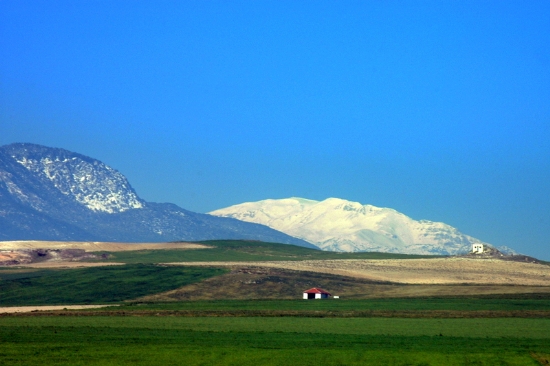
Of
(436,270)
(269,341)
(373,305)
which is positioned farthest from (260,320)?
(436,270)

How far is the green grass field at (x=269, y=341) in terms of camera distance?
5484 centimetres

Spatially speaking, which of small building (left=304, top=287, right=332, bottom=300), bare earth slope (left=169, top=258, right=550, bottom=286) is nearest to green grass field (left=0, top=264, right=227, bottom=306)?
small building (left=304, top=287, right=332, bottom=300)

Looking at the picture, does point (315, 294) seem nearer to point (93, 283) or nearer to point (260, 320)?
point (93, 283)

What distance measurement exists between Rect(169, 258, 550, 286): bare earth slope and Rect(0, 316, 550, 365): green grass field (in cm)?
7076

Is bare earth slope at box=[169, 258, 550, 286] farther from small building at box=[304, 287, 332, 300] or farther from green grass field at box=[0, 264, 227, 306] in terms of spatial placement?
small building at box=[304, 287, 332, 300]

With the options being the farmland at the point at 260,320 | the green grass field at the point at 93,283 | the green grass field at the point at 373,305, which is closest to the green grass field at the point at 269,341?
the farmland at the point at 260,320

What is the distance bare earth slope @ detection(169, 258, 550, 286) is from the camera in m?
153

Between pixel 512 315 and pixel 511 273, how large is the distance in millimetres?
80770

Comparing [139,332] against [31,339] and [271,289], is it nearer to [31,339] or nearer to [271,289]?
[31,339]

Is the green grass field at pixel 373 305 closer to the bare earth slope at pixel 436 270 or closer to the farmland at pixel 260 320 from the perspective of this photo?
the farmland at pixel 260 320

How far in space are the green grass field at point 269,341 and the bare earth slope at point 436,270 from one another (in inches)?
2786

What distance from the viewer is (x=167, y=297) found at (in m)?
121

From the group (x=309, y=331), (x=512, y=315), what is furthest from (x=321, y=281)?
(x=309, y=331)

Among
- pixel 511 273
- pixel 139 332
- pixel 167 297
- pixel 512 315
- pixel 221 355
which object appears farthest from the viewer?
pixel 511 273
